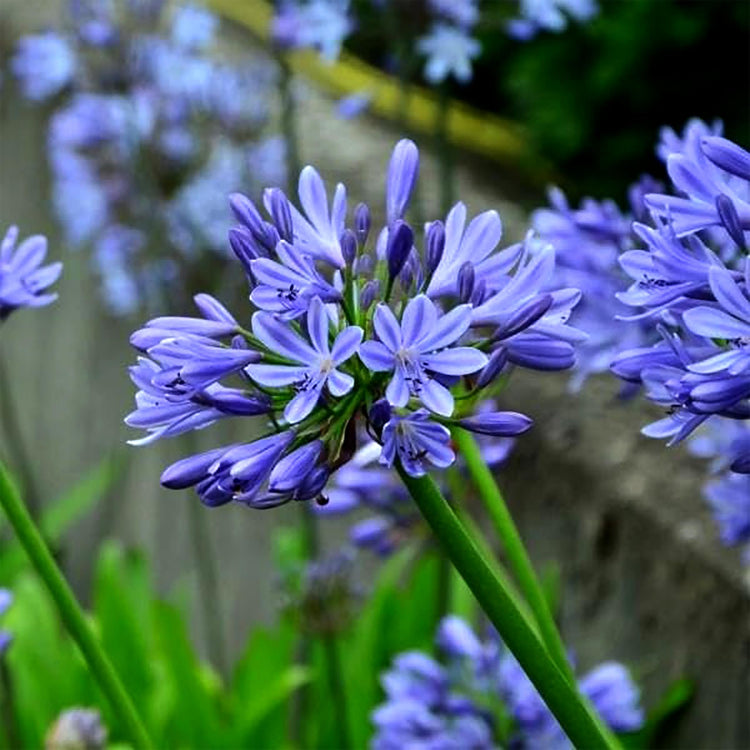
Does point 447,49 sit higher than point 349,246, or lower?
lower

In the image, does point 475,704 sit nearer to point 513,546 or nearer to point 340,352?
point 513,546

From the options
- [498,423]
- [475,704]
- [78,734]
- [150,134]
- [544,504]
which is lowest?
[544,504]

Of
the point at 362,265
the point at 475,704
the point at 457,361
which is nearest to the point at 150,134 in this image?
the point at 475,704

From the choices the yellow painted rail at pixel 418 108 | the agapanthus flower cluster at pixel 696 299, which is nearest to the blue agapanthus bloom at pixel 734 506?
the agapanthus flower cluster at pixel 696 299

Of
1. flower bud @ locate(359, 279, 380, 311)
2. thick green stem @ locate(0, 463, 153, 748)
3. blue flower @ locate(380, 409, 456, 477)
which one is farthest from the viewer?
thick green stem @ locate(0, 463, 153, 748)

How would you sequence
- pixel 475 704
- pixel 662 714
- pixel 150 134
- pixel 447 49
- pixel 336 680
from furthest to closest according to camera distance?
1. pixel 150 134
2. pixel 662 714
3. pixel 447 49
4. pixel 336 680
5. pixel 475 704

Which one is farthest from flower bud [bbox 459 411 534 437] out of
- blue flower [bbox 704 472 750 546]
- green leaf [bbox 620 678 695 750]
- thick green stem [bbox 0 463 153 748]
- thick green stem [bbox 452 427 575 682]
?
green leaf [bbox 620 678 695 750]

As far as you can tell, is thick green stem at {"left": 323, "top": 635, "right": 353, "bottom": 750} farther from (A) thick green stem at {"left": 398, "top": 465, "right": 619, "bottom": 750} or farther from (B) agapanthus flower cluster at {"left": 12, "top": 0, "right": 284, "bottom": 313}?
(A) thick green stem at {"left": 398, "top": 465, "right": 619, "bottom": 750}

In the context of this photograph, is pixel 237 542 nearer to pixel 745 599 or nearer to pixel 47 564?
pixel 745 599
